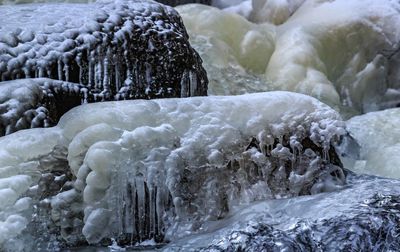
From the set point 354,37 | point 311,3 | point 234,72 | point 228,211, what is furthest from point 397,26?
point 228,211

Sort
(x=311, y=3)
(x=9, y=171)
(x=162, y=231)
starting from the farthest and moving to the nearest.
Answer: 1. (x=311, y=3)
2. (x=162, y=231)
3. (x=9, y=171)

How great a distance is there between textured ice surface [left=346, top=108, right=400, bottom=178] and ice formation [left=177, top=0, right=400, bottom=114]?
70 centimetres

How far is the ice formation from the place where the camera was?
519 centimetres

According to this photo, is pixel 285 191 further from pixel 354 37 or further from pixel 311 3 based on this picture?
pixel 311 3

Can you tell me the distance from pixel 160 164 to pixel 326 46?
327 centimetres

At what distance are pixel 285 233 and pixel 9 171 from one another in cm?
104

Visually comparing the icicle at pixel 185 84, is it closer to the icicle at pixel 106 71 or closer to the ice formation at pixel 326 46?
the icicle at pixel 106 71

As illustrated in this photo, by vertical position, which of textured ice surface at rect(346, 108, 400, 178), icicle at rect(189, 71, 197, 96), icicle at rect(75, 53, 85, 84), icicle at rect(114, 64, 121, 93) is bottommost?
textured ice surface at rect(346, 108, 400, 178)

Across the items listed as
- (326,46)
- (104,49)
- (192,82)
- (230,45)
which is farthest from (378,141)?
(104,49)

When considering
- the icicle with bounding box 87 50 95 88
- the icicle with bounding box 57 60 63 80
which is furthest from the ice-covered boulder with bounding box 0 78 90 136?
the icicle with bounding box 87 50 95 88

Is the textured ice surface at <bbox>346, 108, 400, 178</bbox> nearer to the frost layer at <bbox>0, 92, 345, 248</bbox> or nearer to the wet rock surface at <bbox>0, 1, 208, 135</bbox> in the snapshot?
the frost layer at <bbox>0, 92, 345, 248</bbox>

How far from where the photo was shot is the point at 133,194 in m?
2.42

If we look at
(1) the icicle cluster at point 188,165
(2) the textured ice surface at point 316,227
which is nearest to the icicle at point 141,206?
(1) the icicle cluster at point 188,165

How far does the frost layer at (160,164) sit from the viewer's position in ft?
7.73
